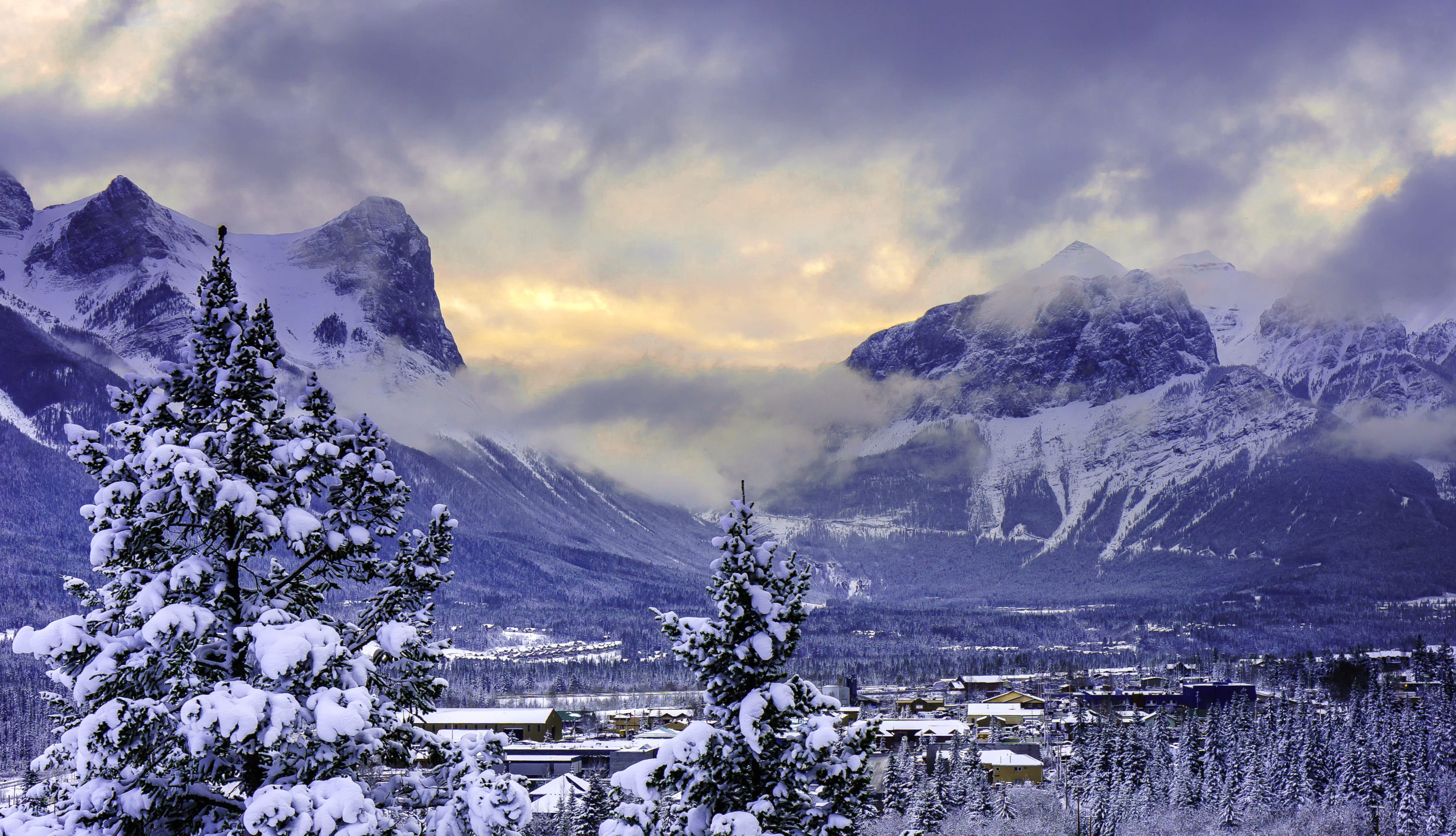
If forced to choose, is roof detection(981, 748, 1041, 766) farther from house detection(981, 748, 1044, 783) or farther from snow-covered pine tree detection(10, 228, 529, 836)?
snow-covered pine tree detection(10, 228, 529, 836)

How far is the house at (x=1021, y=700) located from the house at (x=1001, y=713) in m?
2.81

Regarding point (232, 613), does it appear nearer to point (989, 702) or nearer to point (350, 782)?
point (350, 782)

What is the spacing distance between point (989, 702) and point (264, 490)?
19139 cm

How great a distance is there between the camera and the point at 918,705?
18988 centimetres

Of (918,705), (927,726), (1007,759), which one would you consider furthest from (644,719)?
(1007,759)

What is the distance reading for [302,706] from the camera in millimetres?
12531

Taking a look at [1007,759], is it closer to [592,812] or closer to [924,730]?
[924,730]

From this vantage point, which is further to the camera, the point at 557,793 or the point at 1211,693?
the point at 1211,693

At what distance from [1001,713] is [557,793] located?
9449 centimetres

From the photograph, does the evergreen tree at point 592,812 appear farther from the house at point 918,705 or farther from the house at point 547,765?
the house at point 918,705

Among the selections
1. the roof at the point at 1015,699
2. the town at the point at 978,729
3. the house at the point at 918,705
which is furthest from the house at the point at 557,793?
the roof at the point at 1015,699

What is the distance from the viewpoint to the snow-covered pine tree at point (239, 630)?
39.1 ft

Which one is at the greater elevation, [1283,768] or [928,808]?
[928,808]

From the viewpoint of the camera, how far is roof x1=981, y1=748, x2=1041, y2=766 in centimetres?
12238
